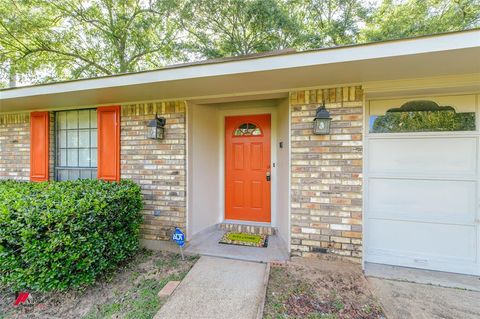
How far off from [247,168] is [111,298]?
8.27 ft

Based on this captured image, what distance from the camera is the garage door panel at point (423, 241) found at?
2.50 metres

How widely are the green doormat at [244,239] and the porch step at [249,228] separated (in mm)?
87

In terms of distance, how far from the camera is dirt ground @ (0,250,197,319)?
1.99 metres

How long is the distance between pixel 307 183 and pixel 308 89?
3.86 ft

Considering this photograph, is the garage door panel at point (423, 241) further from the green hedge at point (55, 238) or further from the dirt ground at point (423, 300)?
the green hedge at point (55, 238)

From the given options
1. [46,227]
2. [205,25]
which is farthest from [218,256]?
[205,25]

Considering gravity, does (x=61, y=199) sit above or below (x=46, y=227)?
above

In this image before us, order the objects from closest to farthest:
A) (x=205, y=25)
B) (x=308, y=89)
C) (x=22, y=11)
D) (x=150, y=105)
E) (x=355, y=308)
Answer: (x=355, y=308) → (x=308, y=89) → (x=150, y=105) → (x=22, y=11) → (x=205, y=25)

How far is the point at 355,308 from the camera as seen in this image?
191 cm

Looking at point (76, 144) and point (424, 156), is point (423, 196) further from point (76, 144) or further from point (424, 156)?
point (76, 144)

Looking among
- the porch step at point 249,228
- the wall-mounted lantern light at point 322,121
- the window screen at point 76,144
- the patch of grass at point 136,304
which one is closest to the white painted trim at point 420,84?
the wall-mounted lantern light at point 322,121

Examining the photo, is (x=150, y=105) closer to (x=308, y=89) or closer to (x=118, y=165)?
(x=118, y=165)

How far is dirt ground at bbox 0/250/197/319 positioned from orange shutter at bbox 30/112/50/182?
2.05 meters

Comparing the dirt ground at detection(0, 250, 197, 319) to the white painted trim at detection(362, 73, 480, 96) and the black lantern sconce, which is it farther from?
the white painted trim at detection(362, 73, 480, 96)
